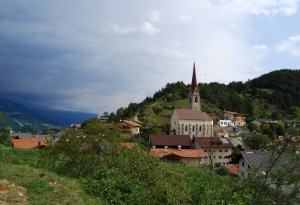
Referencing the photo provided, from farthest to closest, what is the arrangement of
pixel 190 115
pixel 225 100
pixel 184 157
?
pixel 225 100, pixel 190 115, pixel 184 157

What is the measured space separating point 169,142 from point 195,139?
6.16 metres

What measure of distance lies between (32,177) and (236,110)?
12933 cm

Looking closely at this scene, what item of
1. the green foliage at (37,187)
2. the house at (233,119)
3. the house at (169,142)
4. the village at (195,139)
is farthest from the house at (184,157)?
the house at (233,119)

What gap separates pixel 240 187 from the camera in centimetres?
784

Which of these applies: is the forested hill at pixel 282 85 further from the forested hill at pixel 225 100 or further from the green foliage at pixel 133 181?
the green foliage at pixel 133 181

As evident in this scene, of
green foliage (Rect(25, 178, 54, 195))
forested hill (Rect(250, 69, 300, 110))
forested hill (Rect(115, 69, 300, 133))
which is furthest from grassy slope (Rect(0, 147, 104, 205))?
forested hill (Rect(250, 69, 300, 110))

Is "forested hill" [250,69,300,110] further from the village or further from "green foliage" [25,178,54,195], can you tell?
"green foliage" [25,178,54,195]

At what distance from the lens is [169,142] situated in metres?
66.1

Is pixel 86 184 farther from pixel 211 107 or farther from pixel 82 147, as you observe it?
pixel 211 107

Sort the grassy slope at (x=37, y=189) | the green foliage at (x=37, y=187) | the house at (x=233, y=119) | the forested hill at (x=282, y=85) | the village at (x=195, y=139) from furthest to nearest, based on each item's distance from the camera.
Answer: the forested hill at (x=282, y=85)
the house at (x=233, y=119)
the village at (x=195, y=139)
the green foliage at (x=37, y=187)
the grassy slope at (x=37, y=189)

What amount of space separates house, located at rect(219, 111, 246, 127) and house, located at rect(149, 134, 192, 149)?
49855 mm

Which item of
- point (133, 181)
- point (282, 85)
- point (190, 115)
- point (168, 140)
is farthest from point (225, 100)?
point (133, 181)

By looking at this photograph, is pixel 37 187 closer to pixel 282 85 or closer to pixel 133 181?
pixel 133 181

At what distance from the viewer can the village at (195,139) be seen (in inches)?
1597
